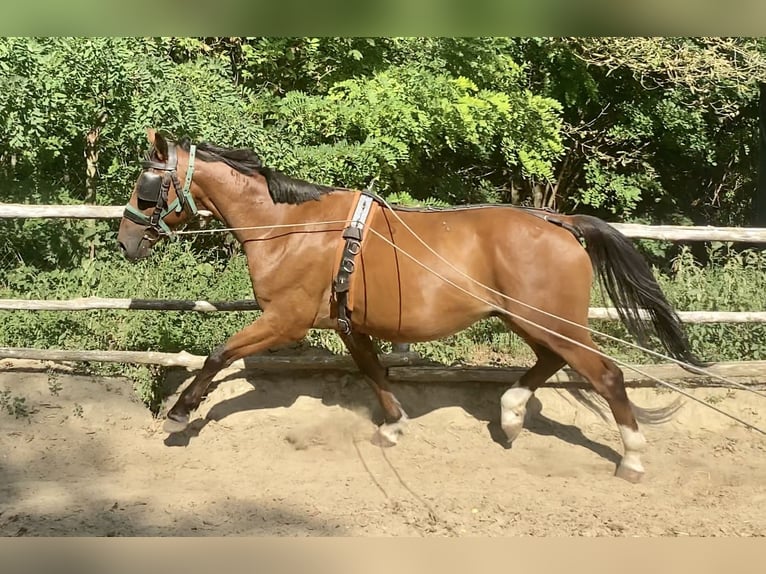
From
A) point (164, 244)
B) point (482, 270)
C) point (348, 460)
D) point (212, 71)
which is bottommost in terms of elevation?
point (348, 460)

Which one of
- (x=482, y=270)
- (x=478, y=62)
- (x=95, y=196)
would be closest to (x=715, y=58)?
(x=478, y=62)

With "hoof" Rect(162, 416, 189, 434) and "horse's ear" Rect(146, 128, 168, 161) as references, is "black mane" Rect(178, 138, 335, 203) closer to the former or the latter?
"horse's ear" Rect(146, 128, 168, 161)

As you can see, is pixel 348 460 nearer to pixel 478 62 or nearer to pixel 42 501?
pixel 42 501

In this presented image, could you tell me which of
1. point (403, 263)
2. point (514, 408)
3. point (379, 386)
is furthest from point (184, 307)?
point (514, 408)

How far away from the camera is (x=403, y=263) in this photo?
4.60 m

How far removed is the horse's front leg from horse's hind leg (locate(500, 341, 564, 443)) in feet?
5.35

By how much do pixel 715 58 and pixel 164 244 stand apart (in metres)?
6.79

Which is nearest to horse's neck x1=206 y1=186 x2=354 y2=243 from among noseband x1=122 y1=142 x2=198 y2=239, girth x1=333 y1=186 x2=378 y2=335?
girth x1=333 y1=186 x2=378 y2=335

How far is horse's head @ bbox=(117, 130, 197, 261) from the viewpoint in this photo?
180 inches

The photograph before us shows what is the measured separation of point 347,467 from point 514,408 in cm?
131

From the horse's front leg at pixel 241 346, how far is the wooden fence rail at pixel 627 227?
146cm

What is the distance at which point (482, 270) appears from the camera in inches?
182

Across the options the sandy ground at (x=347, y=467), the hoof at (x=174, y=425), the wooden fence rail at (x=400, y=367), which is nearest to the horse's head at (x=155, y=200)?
the hoof at (x=174, y=425)

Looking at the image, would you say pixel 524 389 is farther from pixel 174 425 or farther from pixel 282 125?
pixel 282 125
